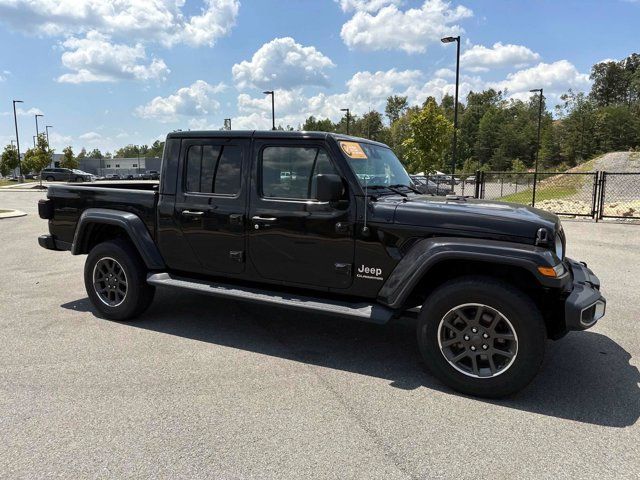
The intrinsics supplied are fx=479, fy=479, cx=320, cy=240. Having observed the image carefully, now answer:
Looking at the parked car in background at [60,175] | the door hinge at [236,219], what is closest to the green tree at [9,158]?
the parked car in background at [60,175]

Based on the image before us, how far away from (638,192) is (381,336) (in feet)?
82.5

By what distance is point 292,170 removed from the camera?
4340 millimetres

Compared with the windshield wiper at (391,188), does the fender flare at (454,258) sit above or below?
below

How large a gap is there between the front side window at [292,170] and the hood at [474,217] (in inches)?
26.2

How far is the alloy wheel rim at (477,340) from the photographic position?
349 centimetres

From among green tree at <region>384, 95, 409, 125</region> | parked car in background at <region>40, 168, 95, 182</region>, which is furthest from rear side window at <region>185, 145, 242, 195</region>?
green tree at <region>384, 95, 409, 125</region>

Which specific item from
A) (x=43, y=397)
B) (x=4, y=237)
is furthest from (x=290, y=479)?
(x=4, y=237)

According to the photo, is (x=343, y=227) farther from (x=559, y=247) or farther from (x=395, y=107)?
(x=395, y=107)

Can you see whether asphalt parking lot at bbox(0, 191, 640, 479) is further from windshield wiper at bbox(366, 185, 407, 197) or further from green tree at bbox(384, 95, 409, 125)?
green tree at bbox(384, 95, 409, 125)

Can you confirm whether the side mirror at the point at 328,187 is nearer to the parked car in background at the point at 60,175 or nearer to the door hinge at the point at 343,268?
the door hinge at the point at 343,268

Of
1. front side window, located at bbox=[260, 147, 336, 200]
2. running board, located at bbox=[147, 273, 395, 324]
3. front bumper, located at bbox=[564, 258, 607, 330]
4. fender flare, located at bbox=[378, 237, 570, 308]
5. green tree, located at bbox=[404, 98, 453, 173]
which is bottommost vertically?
running board, located at bbox=[147, 273, 395, 324]

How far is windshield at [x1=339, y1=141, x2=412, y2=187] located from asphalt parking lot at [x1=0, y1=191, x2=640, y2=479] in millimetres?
1571

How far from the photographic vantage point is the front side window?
423 centimetres

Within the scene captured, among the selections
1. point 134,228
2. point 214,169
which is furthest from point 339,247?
point 134,228
